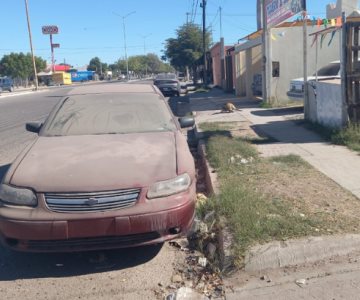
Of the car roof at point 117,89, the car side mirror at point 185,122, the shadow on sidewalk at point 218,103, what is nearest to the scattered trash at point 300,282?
the car side mirror at point 185,122

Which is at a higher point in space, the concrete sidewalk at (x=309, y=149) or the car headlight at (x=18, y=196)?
the car headlight at (x=18, y=196)

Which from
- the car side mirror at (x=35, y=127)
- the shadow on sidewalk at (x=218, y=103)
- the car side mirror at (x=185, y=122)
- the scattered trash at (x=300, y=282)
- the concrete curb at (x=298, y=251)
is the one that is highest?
the car side mirror at (x=35, y=127)

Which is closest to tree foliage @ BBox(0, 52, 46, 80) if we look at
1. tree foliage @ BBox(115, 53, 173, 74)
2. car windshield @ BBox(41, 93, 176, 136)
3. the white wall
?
tree foliage @ BBox(115, 53, 173, 74)

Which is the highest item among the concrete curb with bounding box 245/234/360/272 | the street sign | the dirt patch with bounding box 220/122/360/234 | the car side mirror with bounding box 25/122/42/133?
the street sign

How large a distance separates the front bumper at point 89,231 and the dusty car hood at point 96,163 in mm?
278

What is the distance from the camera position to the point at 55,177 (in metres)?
4.15

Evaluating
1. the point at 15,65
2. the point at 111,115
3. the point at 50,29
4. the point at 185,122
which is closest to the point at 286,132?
the point at 185,122

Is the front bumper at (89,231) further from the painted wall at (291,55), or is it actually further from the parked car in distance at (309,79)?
the painted wall at (291,55)

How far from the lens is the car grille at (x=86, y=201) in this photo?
13.0ft

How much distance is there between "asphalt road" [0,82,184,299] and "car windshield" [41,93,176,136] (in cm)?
152

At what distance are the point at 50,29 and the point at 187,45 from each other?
76026 mm

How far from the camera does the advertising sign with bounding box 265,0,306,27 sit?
14141 millimetres

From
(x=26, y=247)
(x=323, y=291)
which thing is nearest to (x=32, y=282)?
(x=26, y=247)

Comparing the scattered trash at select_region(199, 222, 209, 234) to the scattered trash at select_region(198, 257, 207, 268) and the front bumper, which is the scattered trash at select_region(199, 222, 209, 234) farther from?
the front bumper
